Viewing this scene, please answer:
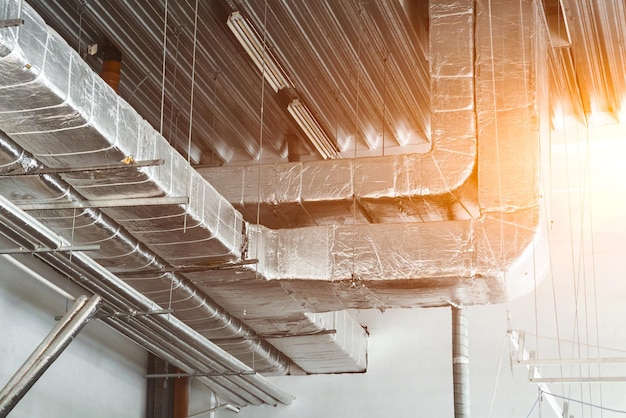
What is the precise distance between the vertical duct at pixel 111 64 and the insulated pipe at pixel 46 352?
2.43 m

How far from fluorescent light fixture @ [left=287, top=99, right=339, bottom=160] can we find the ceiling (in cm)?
16

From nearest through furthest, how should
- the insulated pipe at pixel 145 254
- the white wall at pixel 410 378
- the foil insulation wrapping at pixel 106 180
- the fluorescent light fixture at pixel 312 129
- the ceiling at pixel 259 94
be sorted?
the foil insulation wrapping at pixel 106 180 < the insulated pipe at pixel 145 254 < the ceiling at pixel 259 94 < the fluorescent light fixture at pixel 312 129 < the white wall at pixel 410 378

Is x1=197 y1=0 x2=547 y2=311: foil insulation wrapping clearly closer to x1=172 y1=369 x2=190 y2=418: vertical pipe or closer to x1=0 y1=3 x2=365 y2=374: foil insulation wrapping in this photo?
x1=0 y1=3 x2=365 y2=374: foil insulation wrapping

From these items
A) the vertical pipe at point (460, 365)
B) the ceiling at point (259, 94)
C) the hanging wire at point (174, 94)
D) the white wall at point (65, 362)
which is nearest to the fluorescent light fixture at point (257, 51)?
the ceiling at point (259, 94)

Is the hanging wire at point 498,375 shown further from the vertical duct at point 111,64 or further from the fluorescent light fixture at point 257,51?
the vertical duct at point 111,64

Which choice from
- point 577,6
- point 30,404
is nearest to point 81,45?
point 30,404

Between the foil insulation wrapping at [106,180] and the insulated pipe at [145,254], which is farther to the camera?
the insulated pipe at [145,254]

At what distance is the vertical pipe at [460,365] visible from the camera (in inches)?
327

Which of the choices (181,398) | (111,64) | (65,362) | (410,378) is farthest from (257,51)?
(181,398)

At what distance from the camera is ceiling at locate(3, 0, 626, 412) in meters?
7.38

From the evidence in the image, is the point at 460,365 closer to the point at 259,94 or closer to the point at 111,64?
the point at 259,94

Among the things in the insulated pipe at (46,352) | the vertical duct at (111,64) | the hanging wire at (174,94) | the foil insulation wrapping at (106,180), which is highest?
the hanging wire at (174,94)

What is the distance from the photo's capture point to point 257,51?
827 cm

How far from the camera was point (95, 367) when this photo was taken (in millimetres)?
9977
